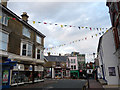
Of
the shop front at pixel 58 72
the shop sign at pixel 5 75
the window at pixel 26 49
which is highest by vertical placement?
the window at pixel 26 49

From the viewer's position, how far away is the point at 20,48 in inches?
645

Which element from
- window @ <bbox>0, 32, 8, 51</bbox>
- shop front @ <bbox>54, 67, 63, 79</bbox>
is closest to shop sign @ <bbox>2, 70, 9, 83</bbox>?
window @ <bbox>0, 32, 8, 51</bbox>

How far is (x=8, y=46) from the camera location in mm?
13914

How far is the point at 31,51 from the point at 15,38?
13.7 ft

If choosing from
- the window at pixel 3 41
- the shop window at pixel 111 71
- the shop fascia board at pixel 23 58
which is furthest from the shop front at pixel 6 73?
the shop window at pixel 111 71

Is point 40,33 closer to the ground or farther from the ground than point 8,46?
farther from the ground

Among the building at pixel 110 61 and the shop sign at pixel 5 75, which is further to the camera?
the building at pixel 110 61

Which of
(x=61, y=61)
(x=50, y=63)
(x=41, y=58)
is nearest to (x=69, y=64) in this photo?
(x=61, y=61)

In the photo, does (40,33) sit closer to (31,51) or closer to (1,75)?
(31,51)

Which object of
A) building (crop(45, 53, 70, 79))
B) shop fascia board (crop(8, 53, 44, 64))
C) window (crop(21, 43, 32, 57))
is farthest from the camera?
building (crop(45, 53, 70, 79))

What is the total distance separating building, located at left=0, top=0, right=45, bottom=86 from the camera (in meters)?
13.4

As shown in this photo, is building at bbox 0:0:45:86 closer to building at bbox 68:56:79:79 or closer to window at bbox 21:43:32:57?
window at bbox 21:43:32:57

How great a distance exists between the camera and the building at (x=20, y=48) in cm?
1340

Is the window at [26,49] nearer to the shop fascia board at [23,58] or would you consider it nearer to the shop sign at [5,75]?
the shop fascia board at [23,58]
